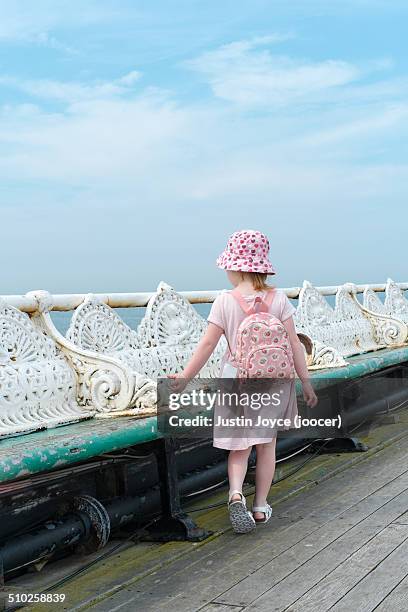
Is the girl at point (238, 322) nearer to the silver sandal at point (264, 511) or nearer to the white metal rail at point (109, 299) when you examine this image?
the silver sandal at point (264, 511)

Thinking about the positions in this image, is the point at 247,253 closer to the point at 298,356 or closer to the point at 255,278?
the point at 255,278

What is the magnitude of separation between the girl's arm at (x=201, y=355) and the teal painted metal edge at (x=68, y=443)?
0.26 metres

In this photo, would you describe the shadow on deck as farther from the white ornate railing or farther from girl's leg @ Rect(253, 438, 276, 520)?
the white ornate railing

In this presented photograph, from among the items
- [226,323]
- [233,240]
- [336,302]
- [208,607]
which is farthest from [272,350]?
[336,302]

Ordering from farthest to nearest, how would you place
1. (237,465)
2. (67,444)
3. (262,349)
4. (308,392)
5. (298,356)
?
(308,392)
(298,356)
(237,465)
(262,349)
(67,444)

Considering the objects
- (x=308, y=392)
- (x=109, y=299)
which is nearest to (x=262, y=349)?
(x=308, y=392)

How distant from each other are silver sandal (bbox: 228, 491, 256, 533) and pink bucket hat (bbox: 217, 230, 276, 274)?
109cm

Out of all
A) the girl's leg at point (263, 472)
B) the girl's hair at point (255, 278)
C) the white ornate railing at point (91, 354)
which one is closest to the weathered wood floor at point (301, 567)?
the girl's leg at point (263, 472)

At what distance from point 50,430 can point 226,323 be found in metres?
0.96

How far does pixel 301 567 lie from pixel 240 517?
61cm

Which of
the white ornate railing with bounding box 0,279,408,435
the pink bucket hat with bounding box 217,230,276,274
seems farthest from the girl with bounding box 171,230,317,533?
the white ornate railing with bounding box 0,279,408,435

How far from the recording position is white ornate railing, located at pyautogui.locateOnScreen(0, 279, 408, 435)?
14.7 feet

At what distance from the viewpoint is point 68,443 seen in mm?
3666

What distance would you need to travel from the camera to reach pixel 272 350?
439 centimetres
